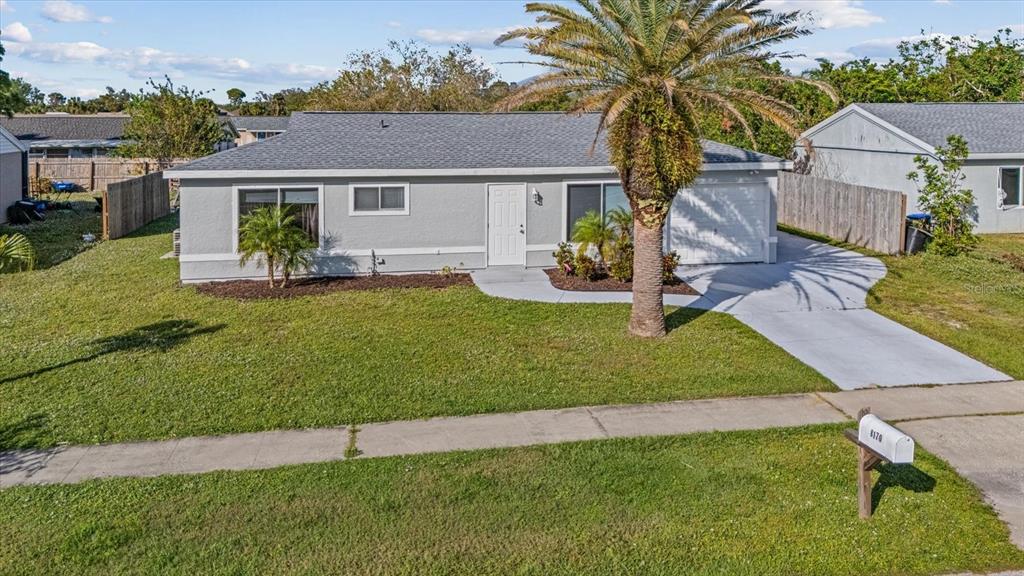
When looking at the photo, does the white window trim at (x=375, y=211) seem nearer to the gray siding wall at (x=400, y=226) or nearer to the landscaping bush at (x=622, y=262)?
the gray siding wall at (x=400, y=226)

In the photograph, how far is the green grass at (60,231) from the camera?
20.2 metres

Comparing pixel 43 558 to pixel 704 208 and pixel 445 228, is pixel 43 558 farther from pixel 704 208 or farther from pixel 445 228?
pixel 704 208

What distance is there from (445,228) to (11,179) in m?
17.6

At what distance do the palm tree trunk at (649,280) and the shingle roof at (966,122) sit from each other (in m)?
13.0

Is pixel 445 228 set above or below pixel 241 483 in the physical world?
above

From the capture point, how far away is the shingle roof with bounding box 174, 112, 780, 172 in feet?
55.9

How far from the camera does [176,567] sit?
6.07 metres

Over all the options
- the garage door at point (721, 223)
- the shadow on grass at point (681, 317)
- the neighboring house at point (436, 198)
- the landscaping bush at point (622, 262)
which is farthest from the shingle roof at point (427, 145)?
the shadow on grass at point (681, 317)

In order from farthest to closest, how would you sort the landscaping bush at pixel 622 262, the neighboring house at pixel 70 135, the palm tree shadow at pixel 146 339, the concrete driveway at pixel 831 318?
1. the neighboring house at pixel 70 135
2. the landscaping bush at pixel 622 262
3. the palm tree shadow at pixel 146 339
4. the concrete driveway at pixel 831 318

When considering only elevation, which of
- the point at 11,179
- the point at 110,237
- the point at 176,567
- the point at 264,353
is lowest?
the point at 176,567

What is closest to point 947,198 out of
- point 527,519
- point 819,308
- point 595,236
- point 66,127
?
point 819,308

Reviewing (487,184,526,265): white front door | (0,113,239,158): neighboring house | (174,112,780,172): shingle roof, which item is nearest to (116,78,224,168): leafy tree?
(0,113,239,158): neighboring house

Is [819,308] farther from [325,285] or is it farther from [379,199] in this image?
[325,285]

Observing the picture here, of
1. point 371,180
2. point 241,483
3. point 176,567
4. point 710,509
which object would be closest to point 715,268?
point 371,180
